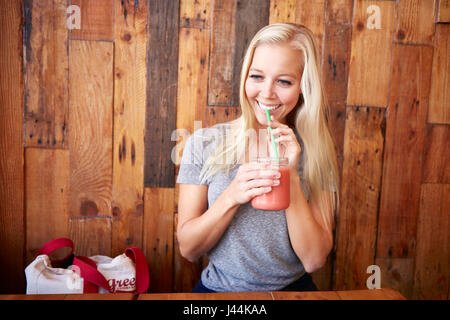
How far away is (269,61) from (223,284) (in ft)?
2.63

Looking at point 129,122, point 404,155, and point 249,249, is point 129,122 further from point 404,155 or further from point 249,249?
point 404,155

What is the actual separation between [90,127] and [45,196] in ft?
1.13

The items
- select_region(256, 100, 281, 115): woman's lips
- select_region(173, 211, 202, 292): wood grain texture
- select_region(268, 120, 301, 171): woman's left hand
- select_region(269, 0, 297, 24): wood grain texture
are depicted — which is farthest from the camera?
select_region(173, 211, 202, 292): wood grain texture

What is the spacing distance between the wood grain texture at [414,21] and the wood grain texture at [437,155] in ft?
1.34

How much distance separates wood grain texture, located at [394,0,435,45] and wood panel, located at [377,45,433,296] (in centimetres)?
4

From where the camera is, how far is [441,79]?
1.54 meters

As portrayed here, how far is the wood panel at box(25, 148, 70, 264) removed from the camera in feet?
4.53

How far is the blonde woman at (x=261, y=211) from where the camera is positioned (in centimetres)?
115

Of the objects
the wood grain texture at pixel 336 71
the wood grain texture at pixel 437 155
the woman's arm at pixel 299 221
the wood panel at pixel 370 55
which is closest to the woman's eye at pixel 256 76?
the woman's arm at pixel 299 221

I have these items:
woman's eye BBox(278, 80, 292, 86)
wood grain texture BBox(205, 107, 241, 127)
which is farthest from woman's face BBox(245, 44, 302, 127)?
wood grain texture BBox(205, 107, 241, 127)

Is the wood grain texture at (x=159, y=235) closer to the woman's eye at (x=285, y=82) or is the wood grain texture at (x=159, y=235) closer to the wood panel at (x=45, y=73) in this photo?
the wood panel at (x=45, y=73)

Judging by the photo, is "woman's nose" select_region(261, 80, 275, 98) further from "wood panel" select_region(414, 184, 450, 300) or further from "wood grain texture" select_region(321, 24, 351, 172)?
"wood panel" select_region(414, 184, 450, 300)

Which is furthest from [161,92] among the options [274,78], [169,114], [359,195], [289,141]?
[359,195]
